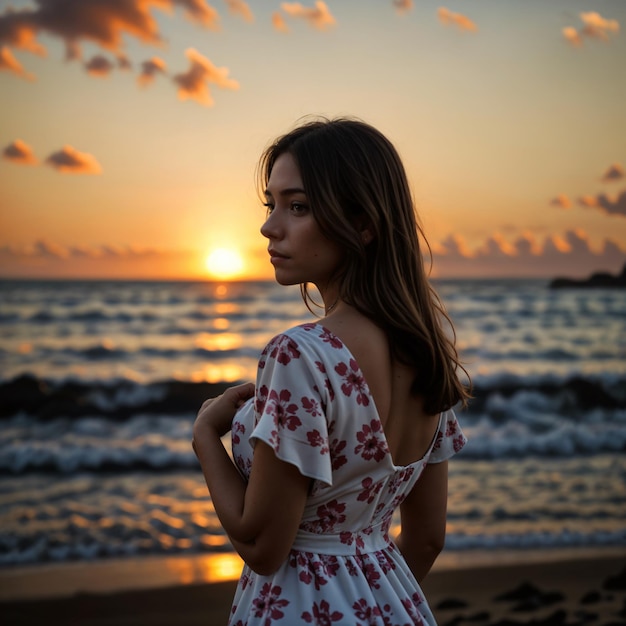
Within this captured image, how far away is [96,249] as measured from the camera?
969 inches

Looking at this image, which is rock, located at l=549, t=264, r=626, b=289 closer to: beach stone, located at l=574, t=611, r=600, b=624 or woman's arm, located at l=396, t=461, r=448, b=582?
beach stone, located at l=574, t=611, r=600, b=624

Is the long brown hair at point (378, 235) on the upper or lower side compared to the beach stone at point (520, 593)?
upper

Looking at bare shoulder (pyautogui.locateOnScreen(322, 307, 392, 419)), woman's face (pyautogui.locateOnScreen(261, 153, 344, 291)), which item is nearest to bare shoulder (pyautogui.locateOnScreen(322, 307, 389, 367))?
bare shoulder (pyautogui.locateOnScreen(322, 307, 392, 419))

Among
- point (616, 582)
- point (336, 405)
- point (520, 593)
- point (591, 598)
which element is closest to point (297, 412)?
point (336, 405)

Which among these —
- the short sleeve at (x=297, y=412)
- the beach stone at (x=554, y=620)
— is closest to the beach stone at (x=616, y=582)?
the beach stone at (x=554, y=620)

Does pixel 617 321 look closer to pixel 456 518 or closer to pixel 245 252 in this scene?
pixel 245 252

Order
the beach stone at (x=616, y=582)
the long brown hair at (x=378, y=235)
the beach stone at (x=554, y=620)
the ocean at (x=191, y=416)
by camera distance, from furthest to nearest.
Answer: the ocean at (x=191, y=416)
the beach stone at (x=616, y=582)
the beach stone at (x=554, y=620)
the long brown hair at (x=378, y=235)

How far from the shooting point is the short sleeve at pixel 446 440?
184 centimetres

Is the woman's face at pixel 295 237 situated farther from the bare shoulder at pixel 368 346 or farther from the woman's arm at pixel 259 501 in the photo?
the woman's arm at pixel 259 501

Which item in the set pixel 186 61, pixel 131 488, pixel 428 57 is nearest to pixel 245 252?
pixel 186 61

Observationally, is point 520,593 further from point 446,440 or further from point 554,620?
point 446,440

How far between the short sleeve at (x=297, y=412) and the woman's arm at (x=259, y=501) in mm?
32

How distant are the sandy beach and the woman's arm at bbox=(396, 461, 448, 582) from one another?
3.06m

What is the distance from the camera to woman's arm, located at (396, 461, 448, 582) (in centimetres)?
189
